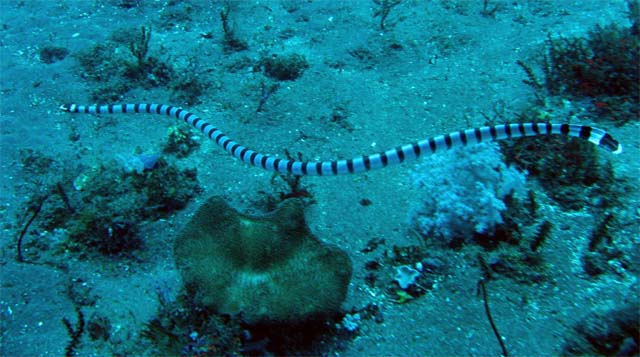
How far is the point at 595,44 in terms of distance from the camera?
18.5ft

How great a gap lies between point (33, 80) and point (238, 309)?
6.13 m

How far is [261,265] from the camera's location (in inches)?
128

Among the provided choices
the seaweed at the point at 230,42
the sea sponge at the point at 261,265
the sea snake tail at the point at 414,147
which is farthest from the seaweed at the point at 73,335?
the seaweed at the point at 230,42

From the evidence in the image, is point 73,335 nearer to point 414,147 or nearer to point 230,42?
point 414,147

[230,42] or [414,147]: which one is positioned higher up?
[230,42]

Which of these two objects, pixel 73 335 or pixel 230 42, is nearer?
pixel 73 335

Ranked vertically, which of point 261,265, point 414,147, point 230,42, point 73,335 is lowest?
point 73,335

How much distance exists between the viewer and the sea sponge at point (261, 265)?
3018 mm

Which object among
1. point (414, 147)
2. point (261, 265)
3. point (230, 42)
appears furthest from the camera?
point (230, 42)

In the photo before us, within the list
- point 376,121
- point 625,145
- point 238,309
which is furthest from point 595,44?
point 238,309

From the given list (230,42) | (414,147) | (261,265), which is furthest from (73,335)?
(230,42)

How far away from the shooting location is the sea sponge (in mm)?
3018

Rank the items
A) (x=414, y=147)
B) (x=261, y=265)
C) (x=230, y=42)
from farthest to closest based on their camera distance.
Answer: (x=230, y=42) → (x=414, y=147) → (x=261, y=265)

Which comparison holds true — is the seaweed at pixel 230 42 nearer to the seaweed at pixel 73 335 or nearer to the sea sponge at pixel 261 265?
the sea sponge at pixel 261 265
